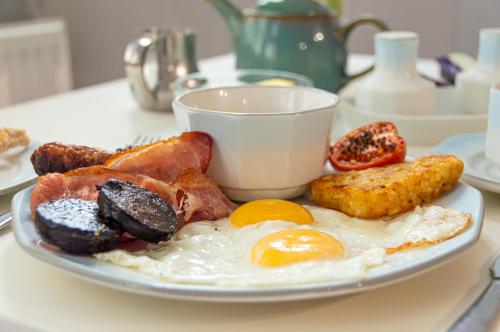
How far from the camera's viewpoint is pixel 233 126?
83cm

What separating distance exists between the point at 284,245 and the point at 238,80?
90 cm

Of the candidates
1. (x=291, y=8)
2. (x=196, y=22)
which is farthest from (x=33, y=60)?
(x=291, y=8)

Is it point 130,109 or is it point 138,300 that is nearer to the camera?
point 138,300

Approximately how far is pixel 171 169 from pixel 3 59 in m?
2.76

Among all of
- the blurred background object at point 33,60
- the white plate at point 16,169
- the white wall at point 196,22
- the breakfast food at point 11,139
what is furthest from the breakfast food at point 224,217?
the blurred background object at point 33,60

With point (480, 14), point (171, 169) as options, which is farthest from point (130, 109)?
point (480, 14)

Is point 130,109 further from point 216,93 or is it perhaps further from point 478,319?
point 478,319

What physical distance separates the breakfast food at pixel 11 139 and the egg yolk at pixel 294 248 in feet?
1.87

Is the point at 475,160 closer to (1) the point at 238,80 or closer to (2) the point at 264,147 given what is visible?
(2) the point at 264,147

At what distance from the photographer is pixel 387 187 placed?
2.61ft

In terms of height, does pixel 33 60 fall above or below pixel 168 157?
below

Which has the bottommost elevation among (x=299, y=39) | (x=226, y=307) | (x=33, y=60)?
(x=33, y=60)

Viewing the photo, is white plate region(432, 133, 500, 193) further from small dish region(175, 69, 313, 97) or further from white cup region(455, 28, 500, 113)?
small dish region(175, 69, 313, 97)

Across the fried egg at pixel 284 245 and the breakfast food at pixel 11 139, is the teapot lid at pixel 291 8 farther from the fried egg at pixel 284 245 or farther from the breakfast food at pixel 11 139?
the fried egg at pixel 284 245
